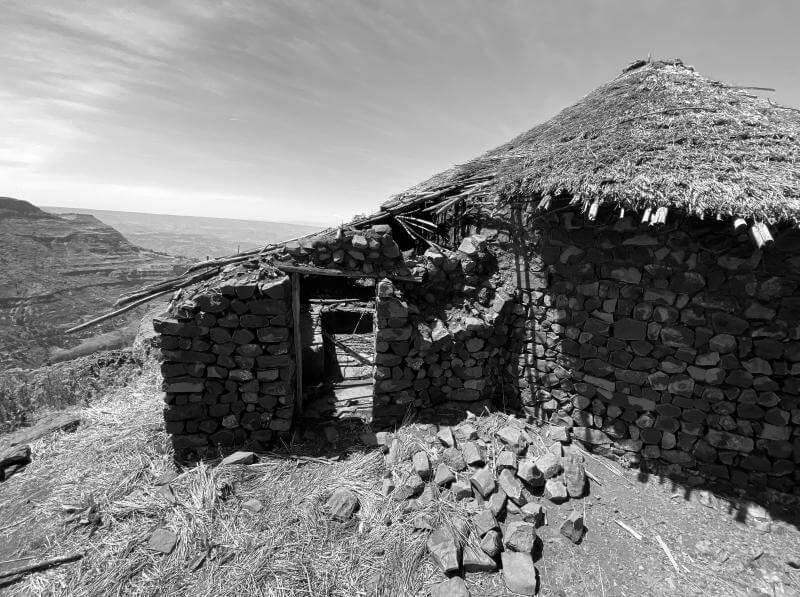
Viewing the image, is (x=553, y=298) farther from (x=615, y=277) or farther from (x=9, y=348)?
(x=9, y=348)

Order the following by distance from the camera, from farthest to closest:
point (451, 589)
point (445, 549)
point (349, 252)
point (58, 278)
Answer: point (58, 278), point (349, 252), point (445, 549), point (451, 589)

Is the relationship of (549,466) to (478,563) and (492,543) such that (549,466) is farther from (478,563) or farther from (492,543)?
(478,563)

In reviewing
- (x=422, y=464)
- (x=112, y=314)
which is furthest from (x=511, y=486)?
(x=112, y=314)

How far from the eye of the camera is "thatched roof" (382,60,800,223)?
4.08 meters

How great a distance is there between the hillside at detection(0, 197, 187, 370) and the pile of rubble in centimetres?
1819

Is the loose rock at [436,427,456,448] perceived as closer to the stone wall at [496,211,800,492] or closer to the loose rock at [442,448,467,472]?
the loose rock at [442,448,467,472]

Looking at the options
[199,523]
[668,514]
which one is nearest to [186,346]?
[199,523]

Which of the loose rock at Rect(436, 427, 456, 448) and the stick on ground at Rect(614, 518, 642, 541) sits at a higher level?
the loose rock at Rect(436, 427, 456, 448)

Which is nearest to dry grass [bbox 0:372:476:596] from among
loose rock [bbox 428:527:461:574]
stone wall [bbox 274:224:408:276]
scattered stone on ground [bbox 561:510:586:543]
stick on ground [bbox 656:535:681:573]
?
loose rock [bbox 428:527:461:574]

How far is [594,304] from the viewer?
17.1 ft

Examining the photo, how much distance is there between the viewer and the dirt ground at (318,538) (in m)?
3.72

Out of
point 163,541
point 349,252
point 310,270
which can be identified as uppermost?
point 349,252

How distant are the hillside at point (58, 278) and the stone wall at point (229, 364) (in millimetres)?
15463

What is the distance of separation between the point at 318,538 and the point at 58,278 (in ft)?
152
